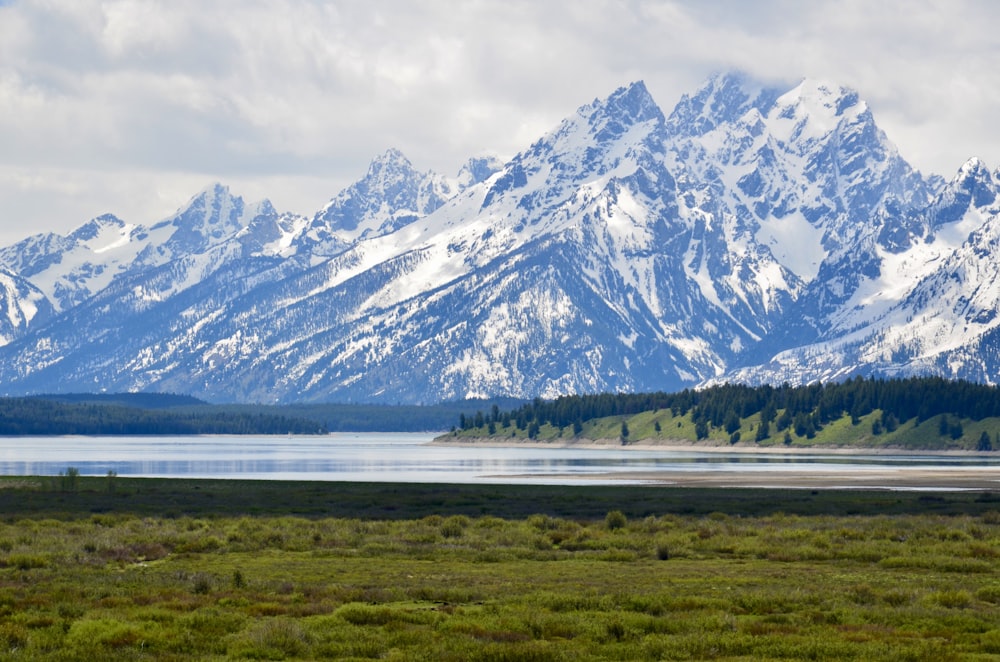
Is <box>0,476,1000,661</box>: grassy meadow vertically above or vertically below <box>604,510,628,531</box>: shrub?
below

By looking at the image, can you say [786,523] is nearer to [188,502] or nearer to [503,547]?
[503,547]

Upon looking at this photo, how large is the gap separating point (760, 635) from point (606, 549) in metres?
34.0

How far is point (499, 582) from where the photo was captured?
61500 millimetres

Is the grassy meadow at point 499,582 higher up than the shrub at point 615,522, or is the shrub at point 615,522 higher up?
the shrub at point 615,522

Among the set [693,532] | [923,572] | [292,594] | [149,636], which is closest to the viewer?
[149,636]

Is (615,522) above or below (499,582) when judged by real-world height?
above

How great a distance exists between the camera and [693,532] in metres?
85.6

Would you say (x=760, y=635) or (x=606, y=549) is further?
(x=606, y=549)

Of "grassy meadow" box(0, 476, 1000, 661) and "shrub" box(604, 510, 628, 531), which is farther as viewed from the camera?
"shrub" box(604, 510, 628, 531)

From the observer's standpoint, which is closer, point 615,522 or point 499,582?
point 499,582

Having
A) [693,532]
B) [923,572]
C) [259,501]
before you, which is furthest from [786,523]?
[259,501]

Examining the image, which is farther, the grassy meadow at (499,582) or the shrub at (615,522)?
the shrub at (615,522)

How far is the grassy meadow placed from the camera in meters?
42.7

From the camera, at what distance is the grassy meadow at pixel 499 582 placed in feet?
140
